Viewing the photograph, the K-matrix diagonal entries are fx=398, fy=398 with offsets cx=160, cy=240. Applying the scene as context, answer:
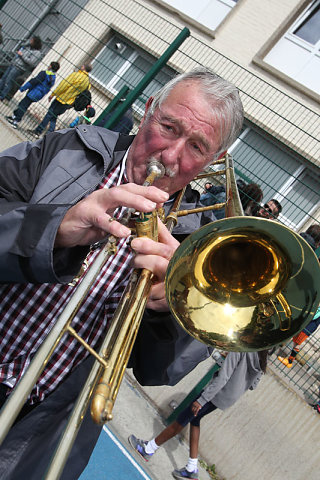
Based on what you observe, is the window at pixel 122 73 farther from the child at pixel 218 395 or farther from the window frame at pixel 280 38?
the child at pixel 218 395

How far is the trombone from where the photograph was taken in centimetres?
143

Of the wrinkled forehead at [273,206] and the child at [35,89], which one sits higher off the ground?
the wrinkled forehead at [273,206]

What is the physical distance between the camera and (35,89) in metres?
7.27

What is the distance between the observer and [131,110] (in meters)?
5.61

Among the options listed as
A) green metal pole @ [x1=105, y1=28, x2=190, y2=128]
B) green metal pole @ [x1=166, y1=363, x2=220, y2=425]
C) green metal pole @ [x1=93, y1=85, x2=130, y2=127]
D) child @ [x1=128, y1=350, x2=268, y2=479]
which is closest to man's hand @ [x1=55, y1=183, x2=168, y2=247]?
child @ [x1=128, y1=350, x2=268, y2=479]

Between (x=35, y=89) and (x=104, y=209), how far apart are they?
22.3 feet

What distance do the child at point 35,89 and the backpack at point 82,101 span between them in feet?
2.20

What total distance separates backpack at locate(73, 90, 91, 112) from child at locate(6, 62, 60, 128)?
2.20 ft

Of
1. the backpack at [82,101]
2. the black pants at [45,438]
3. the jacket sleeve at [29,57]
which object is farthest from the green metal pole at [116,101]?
the black pants at [45,438]

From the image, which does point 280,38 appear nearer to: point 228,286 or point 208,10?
point 208,10

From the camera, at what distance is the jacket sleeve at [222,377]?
405 centimetres

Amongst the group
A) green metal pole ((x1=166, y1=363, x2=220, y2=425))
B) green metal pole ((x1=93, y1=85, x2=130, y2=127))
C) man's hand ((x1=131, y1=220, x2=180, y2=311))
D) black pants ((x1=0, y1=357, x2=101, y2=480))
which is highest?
green metal pole ((x1=93, y1=85, x2=130, y2=127))

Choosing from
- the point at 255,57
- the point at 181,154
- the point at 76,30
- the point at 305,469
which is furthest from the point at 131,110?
the point at 255,57

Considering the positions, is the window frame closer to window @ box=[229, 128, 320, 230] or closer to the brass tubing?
window @ box=[229, 128, 320, 230]
